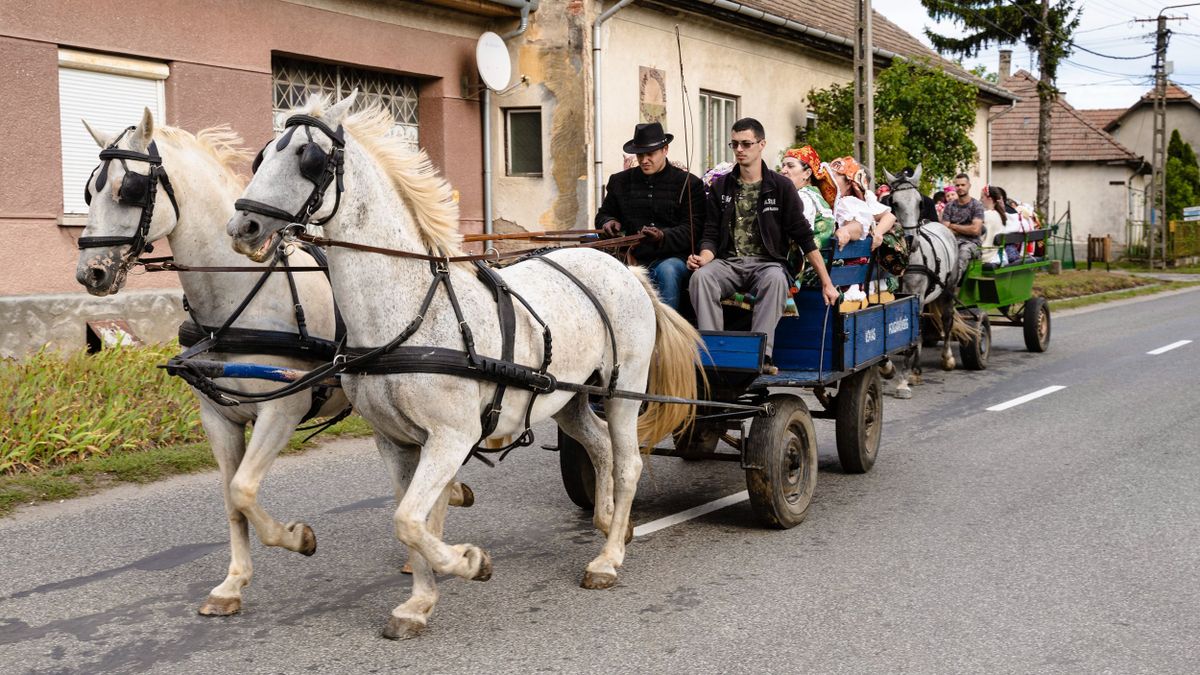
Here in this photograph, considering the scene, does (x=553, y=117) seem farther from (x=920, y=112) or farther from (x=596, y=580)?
(x=596, y=580)

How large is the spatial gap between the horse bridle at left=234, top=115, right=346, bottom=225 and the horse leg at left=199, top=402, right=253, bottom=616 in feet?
4.13

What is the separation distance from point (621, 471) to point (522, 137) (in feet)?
35.8

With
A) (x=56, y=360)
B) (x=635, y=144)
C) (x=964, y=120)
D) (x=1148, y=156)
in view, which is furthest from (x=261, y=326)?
(x=1148, y=156)

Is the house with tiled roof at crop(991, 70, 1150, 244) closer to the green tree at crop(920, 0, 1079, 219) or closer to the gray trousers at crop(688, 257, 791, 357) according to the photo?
the green tree at crop(920, 0, 1079, 219)

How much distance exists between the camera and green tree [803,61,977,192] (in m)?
20.7

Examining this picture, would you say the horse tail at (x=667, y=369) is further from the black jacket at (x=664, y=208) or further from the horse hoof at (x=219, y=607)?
the horse hoof at (x=219, y=607)

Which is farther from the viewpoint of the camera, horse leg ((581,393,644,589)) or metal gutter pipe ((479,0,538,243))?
metal gutter pipe ((479,0,538,243))

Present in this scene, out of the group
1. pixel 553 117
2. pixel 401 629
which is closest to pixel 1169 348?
pixel 553 117

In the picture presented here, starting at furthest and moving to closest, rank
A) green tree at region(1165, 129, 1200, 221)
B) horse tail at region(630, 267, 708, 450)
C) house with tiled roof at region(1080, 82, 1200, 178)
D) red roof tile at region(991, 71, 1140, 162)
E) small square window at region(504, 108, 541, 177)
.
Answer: house with tiled roof at region(1080, 82, 1200, 178) < green tree at region(1165, 129, 1200, 221) < red roof tile at region(991, 71, 1140, 162) < small square window at region(504, 108, 541, 177) < horse tail at region(630, 267, 708, 450)

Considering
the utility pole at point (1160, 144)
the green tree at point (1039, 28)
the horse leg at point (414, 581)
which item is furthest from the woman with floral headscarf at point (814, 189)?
the utility pole at point (1160, 144)

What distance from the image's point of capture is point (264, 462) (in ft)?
16.3

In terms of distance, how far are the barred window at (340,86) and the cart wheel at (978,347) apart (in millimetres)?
6604

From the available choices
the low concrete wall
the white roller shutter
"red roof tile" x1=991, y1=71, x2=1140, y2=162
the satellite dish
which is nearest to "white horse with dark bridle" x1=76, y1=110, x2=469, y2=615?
the low concrete wall

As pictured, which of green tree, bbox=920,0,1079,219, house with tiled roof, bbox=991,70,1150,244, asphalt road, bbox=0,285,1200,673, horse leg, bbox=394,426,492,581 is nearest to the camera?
horse leg, bbox=394,426,492,581
